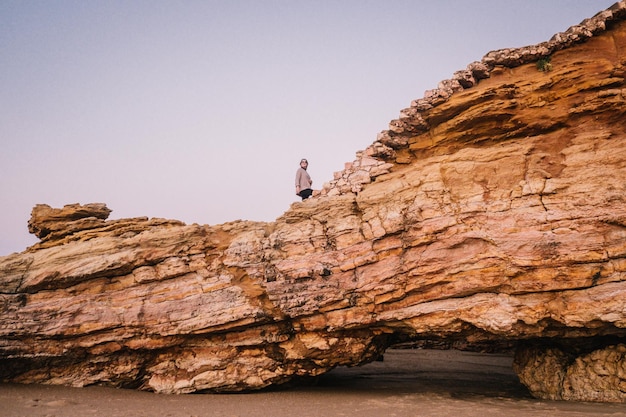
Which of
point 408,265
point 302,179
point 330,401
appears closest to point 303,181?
point 302,179

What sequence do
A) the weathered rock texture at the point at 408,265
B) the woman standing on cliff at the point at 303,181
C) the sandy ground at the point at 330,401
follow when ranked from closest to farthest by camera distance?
the sandy ground at the point at 330,401 < the weathered rock texture at the point at 408,265 < the woman standing on cliff at the point at 303,181

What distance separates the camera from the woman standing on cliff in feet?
48.2

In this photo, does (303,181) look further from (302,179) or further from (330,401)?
(330,401)

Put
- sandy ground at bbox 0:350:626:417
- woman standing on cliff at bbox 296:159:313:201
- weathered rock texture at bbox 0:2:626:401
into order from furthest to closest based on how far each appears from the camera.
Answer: woman standing on cliff at bbox 296:159:313:201 → weathered rock texture at bbox 0:2:626:401 → sandy ground at bbox 0:350:626:417

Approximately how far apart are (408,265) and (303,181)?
5738 mm

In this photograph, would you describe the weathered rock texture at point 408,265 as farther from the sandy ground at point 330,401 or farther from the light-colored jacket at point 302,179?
the light-colored jacket at point 302,179

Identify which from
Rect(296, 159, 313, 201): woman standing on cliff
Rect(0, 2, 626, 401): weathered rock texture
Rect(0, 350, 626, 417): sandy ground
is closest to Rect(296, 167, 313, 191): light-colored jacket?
Rect(296, 159, 313, 201): woman standing on cliff

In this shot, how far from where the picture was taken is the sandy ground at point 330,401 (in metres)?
8.81

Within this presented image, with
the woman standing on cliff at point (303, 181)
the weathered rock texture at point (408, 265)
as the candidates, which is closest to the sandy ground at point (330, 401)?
the weathered rock texture at point (408, 265)

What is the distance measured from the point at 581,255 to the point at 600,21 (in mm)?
5456

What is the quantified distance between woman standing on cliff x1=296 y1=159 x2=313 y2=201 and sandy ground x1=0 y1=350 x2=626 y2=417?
240 inches

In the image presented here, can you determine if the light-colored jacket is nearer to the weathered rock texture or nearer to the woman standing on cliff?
the woman standing on cliff

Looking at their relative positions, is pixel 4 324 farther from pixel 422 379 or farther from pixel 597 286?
pixel 597 286

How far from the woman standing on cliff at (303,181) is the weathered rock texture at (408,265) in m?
2.66
